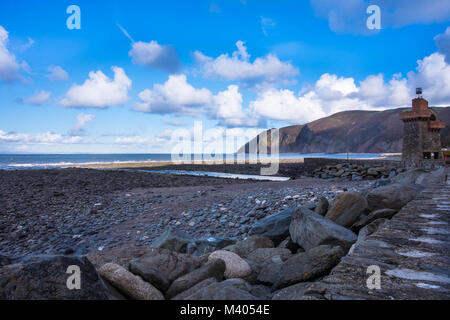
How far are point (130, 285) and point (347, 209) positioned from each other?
4332 millimetres

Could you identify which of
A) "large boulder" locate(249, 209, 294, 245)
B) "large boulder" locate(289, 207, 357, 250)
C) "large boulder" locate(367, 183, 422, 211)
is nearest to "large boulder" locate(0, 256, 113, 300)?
"large boulder" locate(289, 207, 357, 250)

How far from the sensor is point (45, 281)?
2.16 meters

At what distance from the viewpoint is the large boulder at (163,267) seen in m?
3.10

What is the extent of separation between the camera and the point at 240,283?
2916 mm

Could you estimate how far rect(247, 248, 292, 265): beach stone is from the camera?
168 inches

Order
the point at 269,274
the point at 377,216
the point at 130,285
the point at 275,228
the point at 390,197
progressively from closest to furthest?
1. the point at 130,285
2. the point at 269,274
3. the point at 377,216
4. the point at 390,197
5. the point at 275,228

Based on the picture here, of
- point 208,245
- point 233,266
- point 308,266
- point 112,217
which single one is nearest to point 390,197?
point 308,266

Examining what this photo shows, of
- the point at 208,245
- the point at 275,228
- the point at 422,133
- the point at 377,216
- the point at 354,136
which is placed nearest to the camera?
the point at 377,216

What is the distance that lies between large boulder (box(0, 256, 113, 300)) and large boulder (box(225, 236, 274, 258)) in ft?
9.96

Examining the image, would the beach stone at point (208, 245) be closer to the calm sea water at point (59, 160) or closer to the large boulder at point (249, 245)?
the large boulder at point (249, 245)

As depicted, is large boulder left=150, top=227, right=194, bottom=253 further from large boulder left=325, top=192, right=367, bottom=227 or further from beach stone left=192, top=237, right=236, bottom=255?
large boulder left=325, top=192, right=367, bottom=227

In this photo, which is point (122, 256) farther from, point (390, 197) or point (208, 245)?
point (390, 197)

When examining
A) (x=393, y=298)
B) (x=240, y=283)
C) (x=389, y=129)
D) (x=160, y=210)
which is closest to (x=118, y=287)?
(x=240, y=283)

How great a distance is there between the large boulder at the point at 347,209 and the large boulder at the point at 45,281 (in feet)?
14.7
